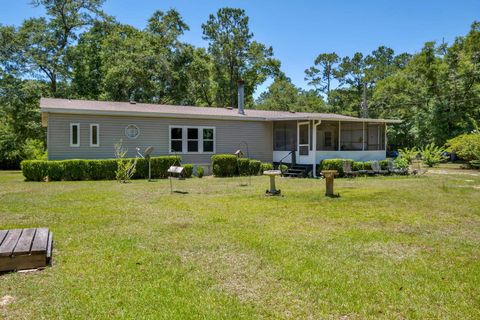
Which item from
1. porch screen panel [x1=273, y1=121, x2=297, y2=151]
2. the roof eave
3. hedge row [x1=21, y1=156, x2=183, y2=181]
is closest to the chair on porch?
porch screen panel [x1=273, y1=121, x2=297, y2=151]

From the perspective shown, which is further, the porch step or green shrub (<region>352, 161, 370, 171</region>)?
green shrub (<region>352, 161, 370, 171</region>)

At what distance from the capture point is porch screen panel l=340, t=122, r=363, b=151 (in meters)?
20.4

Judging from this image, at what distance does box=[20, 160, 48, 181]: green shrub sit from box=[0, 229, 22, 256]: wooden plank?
31.6 feet

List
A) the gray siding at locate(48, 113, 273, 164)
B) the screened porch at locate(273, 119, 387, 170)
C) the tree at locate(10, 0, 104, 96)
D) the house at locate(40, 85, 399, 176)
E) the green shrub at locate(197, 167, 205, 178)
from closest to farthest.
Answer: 1. the gray siding at locate(48, 113, 273, 164)
2. the house at locate(40, 85, 399, 176)
3. the green shrub at locate(197, 167, 205, 178)
4. the screened porch at locate(273, 119, 387, 170)
5. the tree at locate(10, 0, 104, 96)

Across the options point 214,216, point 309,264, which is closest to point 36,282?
point 309,264

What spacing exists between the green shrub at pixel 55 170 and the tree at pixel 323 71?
35791 millimetres

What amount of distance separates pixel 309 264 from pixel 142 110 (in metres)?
12.9

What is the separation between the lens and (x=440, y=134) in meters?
26.2

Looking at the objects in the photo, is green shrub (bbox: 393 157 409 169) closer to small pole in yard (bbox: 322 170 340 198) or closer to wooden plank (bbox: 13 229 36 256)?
small pole in yard (bbox: 322 170 340 198)

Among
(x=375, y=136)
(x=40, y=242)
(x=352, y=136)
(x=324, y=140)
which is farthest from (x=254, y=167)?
(x=40, y=242)

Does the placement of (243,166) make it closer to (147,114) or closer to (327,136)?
(147,114)

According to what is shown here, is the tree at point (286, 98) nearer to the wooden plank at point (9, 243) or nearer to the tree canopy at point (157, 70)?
the tree canopy at point (157, 70)

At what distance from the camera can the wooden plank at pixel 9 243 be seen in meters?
3.81

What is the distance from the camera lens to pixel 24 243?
410cm
